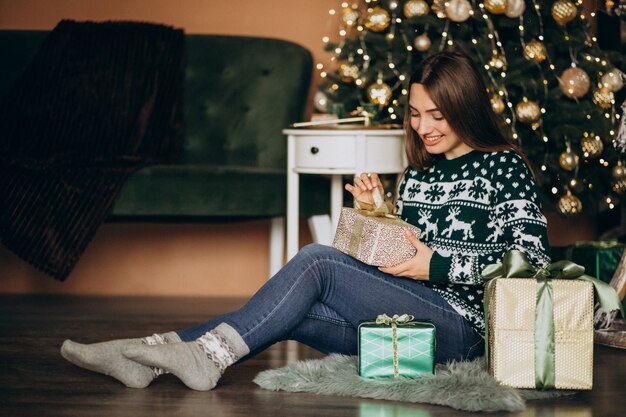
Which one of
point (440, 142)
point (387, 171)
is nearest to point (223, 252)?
point (387, 171)

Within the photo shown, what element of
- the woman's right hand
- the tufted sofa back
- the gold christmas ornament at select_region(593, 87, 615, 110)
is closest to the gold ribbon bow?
the woman's right hand

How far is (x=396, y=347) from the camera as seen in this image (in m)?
2.02

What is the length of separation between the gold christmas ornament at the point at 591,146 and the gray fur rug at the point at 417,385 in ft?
4.94

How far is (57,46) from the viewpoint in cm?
374

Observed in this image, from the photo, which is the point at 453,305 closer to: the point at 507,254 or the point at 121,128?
the point at 507,254

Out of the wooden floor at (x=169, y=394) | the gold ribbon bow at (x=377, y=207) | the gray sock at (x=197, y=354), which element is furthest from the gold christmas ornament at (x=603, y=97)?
the gray sock at (x=197, y=354)

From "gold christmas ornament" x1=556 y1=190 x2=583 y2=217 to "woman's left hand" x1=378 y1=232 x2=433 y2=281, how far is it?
4.91ft

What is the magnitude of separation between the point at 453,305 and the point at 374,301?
0.17 m

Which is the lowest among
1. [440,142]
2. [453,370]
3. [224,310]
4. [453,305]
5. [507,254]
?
[224,310]

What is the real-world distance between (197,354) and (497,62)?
5.86ft

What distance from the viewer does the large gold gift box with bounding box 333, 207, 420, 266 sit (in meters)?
2.01

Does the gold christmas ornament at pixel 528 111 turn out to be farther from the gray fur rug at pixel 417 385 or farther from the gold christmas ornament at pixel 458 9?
the gray fur rug at pixel 417 385

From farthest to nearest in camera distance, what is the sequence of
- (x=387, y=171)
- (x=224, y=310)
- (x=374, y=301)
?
(x=224, y=310) < (x=387, y=171) < (x=374, y=301)

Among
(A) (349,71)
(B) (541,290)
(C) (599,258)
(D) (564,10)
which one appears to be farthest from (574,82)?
(B) (541,290)
